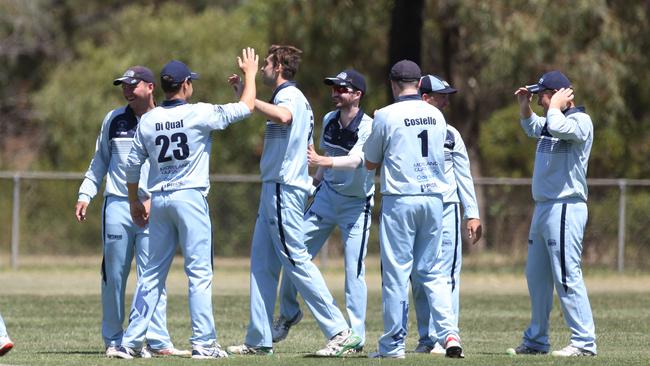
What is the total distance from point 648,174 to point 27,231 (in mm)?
13890

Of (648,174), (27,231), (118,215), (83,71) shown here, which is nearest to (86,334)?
(118,215)

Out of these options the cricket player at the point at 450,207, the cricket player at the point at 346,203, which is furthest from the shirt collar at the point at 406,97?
the cricket player at the point at 450,207

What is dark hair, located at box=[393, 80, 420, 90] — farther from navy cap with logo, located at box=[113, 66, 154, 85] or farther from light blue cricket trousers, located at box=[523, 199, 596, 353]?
navy cap with logo, located at box=[113, 66, 154, 85]

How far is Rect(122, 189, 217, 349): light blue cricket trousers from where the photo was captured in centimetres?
1084

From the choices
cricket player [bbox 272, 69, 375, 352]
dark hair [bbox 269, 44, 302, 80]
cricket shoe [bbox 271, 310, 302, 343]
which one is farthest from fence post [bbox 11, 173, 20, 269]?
dark hair [bbox 269, 44, 302, 80]

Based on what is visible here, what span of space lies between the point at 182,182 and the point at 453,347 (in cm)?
254

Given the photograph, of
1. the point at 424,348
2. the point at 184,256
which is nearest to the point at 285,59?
the point at 184,256

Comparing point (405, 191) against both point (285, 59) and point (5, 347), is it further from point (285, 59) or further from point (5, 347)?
point (5, 347)

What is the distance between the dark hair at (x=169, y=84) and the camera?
10.9 meters

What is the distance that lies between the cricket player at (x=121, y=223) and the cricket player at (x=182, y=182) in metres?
0.59

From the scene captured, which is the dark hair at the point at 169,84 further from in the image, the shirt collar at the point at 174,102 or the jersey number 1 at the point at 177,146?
the jersey number 1 at the point at 177,146

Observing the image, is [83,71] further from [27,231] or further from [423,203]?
[423,203]

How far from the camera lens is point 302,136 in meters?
11.3

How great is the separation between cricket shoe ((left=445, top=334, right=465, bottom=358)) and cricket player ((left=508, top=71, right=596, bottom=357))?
3.45 ft
